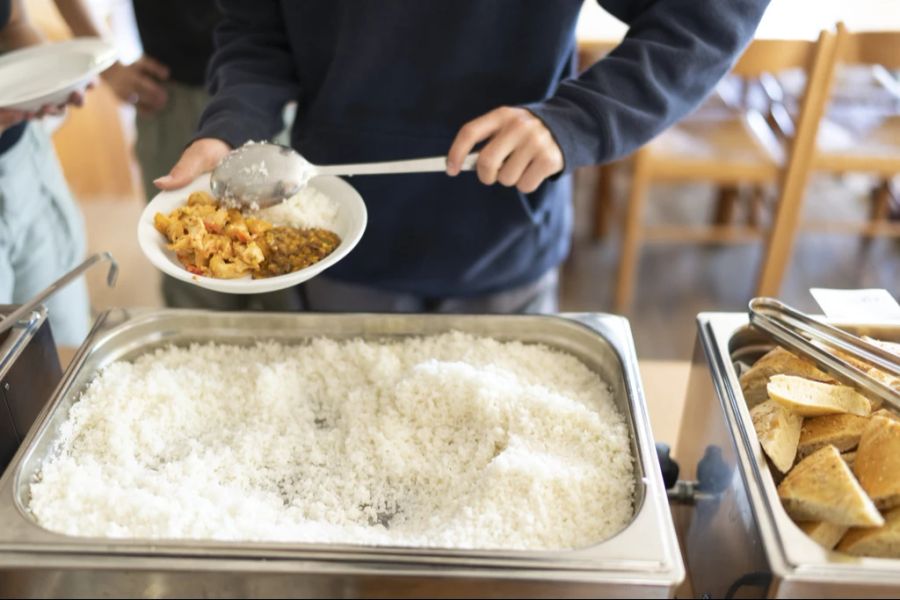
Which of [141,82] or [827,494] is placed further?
[141,82]

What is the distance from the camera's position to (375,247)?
1.16 meters

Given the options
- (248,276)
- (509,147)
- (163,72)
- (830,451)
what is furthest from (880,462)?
(163,72)

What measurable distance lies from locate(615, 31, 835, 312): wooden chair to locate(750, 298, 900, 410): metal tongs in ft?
4.22

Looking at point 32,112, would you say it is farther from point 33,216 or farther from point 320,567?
point 320,567

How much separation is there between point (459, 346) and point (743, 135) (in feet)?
5.94

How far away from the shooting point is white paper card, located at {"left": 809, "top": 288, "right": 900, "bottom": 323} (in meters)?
Answer: 0.84

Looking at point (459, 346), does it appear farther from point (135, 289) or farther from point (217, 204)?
point (135, 289)

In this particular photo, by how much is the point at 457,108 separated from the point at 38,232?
2.41 feet

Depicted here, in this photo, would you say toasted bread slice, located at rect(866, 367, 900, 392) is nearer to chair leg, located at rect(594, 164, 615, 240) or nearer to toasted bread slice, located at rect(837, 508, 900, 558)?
toasted bread slice, located at rect(837, 508, 900, 558)

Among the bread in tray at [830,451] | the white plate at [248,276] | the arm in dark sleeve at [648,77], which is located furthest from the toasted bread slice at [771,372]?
the white plate at [248,276]

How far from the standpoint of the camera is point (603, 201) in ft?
8.93

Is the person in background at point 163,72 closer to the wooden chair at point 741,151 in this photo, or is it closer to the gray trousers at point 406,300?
the gray trousers at point 406,300

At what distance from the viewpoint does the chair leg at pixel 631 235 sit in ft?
7.29

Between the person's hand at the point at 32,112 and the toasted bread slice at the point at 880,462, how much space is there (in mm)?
1153
